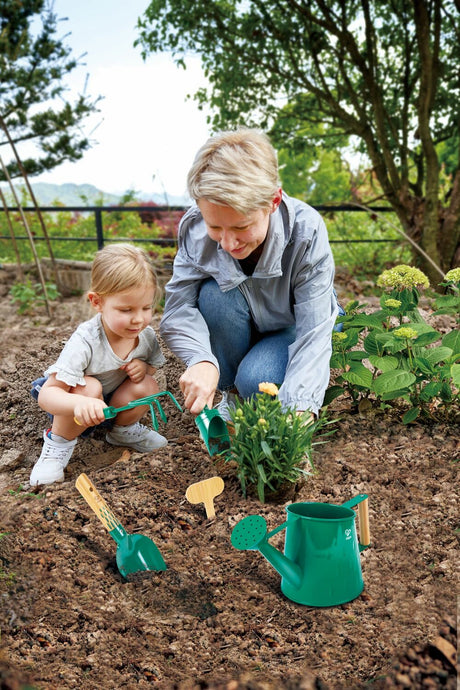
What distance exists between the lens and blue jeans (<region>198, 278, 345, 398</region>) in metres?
2.10

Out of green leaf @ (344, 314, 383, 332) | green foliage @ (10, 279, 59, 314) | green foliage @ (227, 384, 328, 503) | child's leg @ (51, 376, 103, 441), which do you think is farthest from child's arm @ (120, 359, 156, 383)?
green foliage @ (10, 279, 59, 314)

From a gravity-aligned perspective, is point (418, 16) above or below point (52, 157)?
above

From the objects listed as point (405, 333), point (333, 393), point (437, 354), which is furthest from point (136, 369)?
point (437, 354)

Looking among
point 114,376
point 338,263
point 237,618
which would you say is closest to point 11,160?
point 338,263

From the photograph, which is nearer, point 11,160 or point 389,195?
point 389,195

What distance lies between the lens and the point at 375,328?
2.18 meters

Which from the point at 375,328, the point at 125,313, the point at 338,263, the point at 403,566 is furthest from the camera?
the point at 338,263

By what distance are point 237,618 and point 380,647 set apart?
0.31 metres

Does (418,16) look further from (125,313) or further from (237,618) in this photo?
(237,618)

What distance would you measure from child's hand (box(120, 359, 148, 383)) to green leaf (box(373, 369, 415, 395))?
85cm

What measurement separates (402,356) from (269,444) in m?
0.71

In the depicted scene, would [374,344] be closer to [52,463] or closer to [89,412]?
[89,412]

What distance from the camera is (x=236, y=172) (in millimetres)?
1662

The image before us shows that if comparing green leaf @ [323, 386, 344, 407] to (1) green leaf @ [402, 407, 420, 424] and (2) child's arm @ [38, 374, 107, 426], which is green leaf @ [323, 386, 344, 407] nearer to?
(1) green leaf @ [402, 407, 420, 424]
